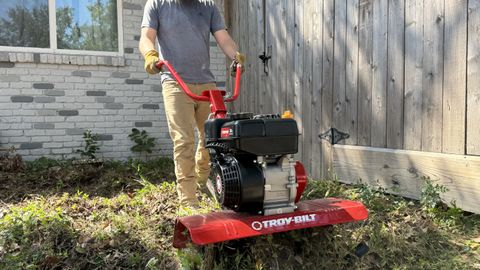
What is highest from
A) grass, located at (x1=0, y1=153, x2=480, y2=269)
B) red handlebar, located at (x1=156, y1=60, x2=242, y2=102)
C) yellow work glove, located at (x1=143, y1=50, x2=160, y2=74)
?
yellow work glove, located at (x1=143, y1=50, x2=160, y2=74)

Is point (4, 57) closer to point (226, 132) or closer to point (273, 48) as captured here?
point (273, 48)

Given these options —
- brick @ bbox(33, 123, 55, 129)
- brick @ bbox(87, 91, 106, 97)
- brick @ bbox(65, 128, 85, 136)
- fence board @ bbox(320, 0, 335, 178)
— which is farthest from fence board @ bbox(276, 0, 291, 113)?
brick @ bbox(33, 123, 55, 129)

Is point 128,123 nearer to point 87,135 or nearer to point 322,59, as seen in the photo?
point 87,135

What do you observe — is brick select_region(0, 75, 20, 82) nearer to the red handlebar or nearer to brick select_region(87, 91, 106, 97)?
brick select_region(87, 91, 106, 97)

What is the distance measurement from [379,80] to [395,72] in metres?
0.18

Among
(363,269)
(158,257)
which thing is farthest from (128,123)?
(363,269)

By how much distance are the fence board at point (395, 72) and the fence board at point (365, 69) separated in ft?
0.70

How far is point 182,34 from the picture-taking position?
10.9ft

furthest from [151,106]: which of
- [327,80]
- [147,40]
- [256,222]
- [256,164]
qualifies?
[256,222]

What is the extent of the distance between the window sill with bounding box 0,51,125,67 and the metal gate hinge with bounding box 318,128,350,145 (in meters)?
3.41

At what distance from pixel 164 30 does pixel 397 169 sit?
2.10 meters

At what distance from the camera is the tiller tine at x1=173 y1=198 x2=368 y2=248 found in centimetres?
202

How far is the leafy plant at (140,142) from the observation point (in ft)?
20.3

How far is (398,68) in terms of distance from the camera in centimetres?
326
